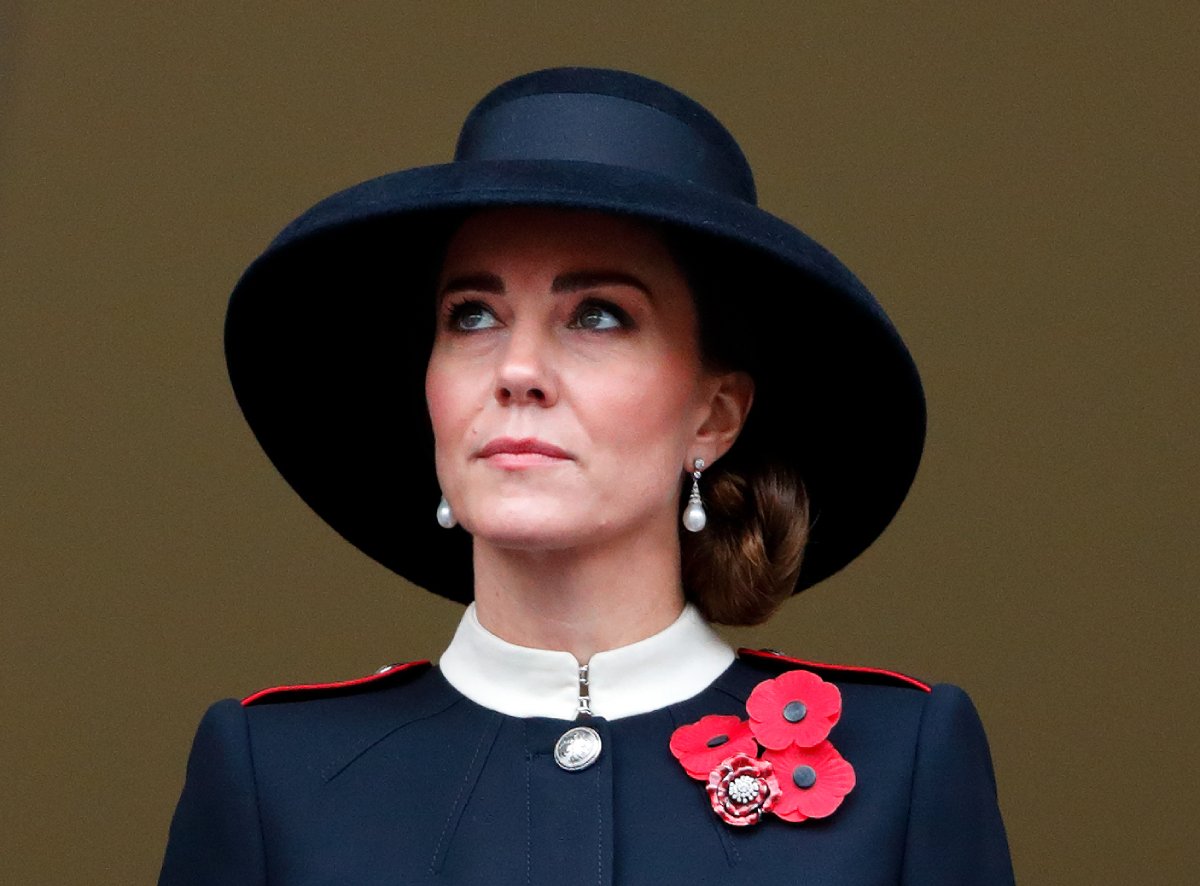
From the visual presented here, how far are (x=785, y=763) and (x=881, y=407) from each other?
0.50 meters

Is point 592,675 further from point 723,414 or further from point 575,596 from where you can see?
point 723,414

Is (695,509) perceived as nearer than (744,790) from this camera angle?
No

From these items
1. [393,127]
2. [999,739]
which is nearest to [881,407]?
[999,739]

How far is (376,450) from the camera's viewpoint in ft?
10.5

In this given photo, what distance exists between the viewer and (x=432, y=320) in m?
3.08

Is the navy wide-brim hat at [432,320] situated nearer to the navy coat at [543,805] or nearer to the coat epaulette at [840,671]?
the coat epaulette at [840,671]

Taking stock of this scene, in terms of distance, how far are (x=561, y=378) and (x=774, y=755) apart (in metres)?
0.50

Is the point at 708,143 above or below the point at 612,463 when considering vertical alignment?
above

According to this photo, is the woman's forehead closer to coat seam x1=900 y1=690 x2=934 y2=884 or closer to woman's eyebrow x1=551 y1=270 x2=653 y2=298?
woman's eyebrow x1=551 y1=270 x2=653 y2=298

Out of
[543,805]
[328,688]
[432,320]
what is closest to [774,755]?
[543,805]

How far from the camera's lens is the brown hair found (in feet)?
9.78

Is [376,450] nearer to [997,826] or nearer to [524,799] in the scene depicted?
[524,799]

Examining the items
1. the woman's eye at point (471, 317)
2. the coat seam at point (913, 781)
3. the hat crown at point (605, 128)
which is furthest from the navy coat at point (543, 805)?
the hat crown at point (605, 128)

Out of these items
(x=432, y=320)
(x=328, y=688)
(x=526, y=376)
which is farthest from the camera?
(x=432, y=320)
